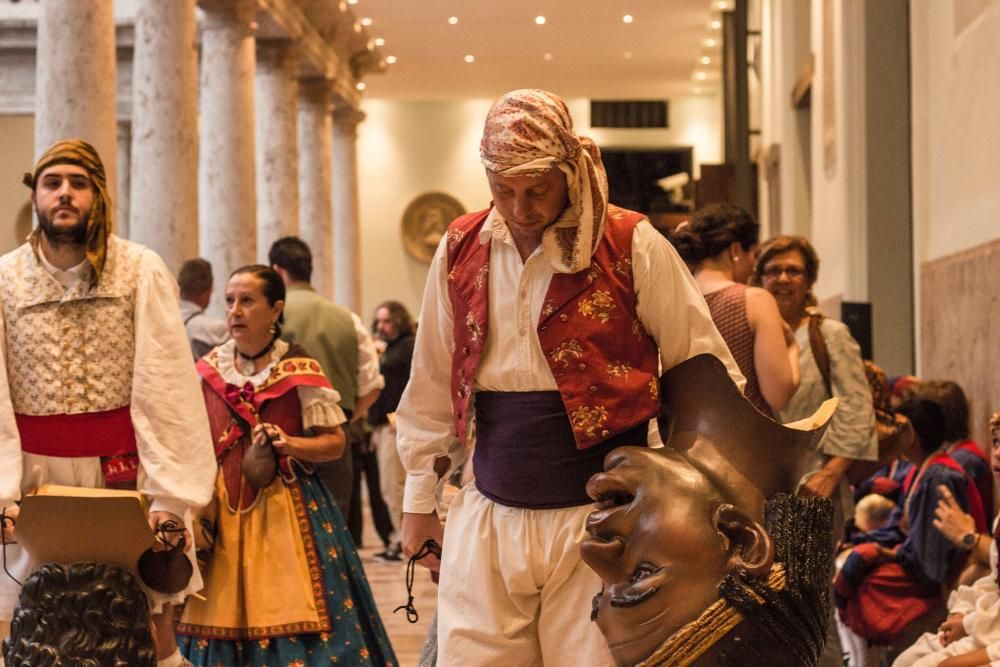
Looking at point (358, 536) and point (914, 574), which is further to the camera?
point (358, 536)

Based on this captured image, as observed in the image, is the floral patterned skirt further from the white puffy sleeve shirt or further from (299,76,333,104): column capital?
(299,76,333,104): column capital

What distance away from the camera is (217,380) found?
5238 millimetres

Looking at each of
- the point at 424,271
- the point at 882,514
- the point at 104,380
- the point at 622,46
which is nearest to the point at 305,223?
the point at 622,46

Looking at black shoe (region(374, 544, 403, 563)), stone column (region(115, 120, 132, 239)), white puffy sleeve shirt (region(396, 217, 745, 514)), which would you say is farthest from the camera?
stone column (region(115, 120, 132, 239))

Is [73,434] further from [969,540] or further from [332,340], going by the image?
[332,340]

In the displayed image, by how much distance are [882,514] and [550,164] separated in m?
3.62

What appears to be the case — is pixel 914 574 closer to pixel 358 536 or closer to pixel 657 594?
pixel 657 594

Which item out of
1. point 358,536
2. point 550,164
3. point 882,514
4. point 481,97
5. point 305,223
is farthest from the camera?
point 481,97

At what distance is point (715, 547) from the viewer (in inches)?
97.1

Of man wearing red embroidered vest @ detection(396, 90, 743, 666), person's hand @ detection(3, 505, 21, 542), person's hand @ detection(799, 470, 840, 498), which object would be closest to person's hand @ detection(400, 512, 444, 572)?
man wearing red embroidered vest @ detection(396, 90, 743, 666)

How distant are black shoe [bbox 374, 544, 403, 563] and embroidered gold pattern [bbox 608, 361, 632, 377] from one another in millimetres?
7818

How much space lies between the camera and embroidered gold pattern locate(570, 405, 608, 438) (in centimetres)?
279

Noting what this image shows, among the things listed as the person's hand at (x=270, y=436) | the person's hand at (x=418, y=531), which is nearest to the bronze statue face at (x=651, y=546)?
the person's hand at (x=418, y=531)

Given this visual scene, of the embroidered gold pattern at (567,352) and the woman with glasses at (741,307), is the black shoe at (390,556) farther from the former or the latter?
the embroidered gold pattern at (567,352)
